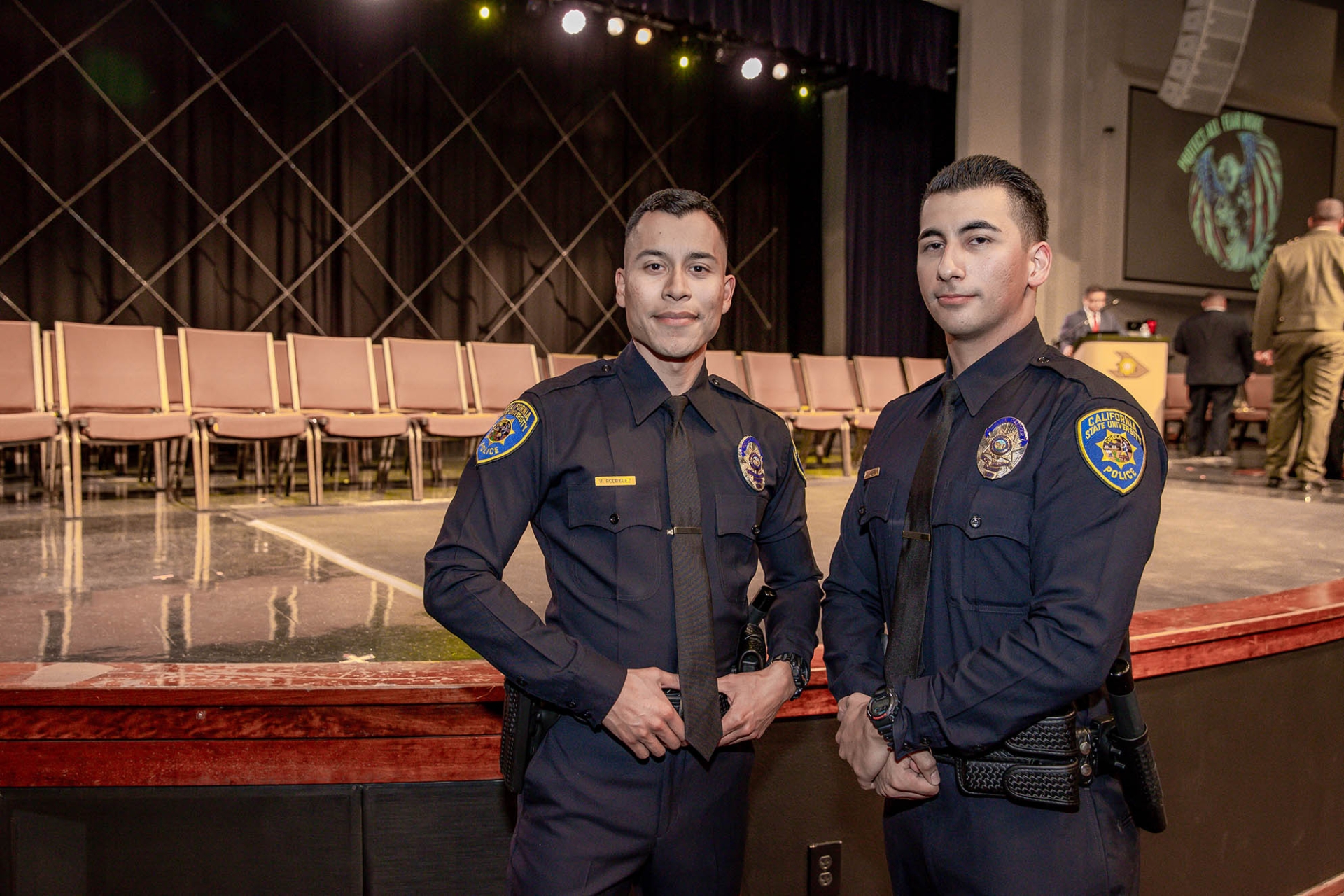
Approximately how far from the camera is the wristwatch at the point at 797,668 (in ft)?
3.38

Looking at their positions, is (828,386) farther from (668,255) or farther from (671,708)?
(671,708)

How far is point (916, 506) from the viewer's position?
98 centimetres

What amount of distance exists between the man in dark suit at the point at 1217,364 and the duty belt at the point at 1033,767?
708cm

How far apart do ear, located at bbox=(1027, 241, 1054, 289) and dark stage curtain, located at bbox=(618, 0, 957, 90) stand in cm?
584

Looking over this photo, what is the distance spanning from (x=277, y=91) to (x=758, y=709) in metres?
6.65

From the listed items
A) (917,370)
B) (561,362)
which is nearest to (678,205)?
(561,362)

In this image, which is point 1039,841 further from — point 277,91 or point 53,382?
point 277,91

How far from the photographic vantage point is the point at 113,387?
4.15 m

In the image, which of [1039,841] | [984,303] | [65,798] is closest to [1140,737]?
[1039,841]

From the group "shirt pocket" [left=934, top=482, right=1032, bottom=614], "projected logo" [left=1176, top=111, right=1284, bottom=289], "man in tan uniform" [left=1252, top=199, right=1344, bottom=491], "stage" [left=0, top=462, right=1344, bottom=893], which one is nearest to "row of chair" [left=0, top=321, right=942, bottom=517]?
"stage" [left=0, top=462, right=1344, bottom=893]

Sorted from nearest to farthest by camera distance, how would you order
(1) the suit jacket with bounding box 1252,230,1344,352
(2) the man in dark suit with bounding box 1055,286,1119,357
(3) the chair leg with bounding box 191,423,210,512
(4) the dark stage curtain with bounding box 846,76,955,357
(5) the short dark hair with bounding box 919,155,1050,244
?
(5) the short dark hair with bounding box 919,155,1050,244 → (3) the chair leg with bounding box 191,423,210,512 → (1) the suit jacket with bounding box 1252,230,1344,352 → (2) the man in dark suit with bounding box 1055,286,1119,357 → (4) the dark stage curtain with bounding box 846,76,955,357

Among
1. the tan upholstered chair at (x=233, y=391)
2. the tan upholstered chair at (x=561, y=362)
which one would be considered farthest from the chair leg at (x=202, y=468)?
the tan upholstered chair at (x=561, y=362)

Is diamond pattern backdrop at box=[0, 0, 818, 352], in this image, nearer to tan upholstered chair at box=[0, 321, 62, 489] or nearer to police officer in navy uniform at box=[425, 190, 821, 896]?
tan upholstered chair at box=[0, 321, 62, 489]

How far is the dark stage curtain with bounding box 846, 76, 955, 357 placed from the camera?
8.20 metres
